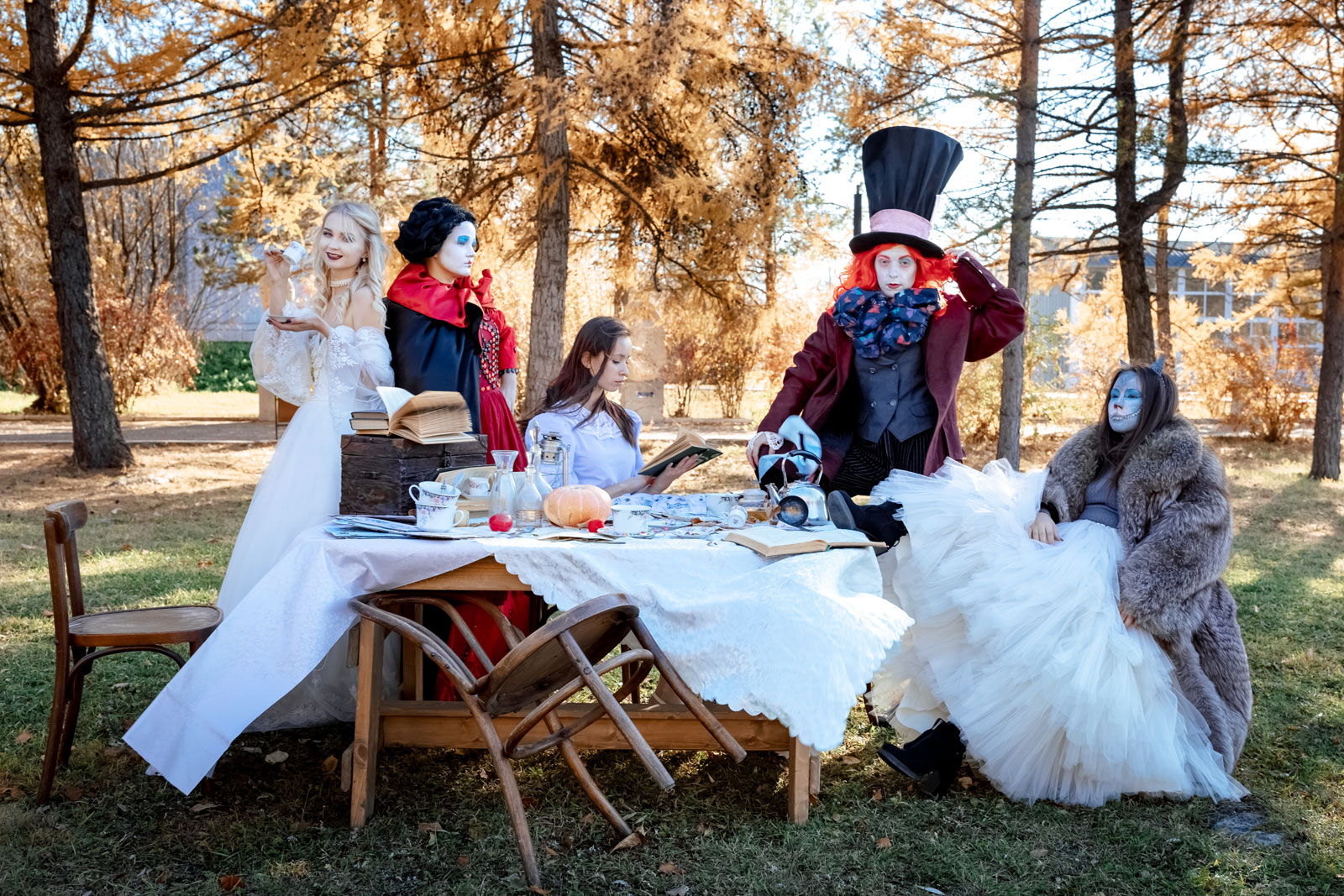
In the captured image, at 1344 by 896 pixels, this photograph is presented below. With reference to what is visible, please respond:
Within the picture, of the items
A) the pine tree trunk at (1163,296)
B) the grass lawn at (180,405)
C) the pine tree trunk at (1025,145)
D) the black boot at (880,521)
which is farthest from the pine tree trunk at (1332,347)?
the grass lawn at (180,405)

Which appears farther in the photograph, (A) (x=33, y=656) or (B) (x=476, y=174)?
(B) (x=476, y=174)

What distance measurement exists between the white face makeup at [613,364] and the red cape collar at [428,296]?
546mm

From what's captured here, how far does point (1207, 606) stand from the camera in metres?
3.19

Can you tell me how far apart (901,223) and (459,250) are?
5.21ft

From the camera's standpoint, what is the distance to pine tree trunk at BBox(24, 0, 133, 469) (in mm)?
8945

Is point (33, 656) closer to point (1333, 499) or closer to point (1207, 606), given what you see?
point (1207, 606)

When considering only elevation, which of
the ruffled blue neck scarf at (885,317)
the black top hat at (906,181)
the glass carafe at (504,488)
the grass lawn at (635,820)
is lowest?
the grass lawn at (635,820)

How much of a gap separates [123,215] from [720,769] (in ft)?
66.3

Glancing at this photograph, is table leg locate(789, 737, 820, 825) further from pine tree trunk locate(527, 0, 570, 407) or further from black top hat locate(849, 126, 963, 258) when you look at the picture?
pine tree trunk locate(527, 0, 570, 407)

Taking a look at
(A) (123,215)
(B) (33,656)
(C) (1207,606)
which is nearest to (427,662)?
(B) (33,656)

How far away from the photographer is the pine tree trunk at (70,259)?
8.95 metres

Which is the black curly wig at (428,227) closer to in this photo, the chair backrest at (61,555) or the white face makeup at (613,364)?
the white face makeup at (613,364)

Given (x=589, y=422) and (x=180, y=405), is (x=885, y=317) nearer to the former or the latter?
(x=589, y=422)

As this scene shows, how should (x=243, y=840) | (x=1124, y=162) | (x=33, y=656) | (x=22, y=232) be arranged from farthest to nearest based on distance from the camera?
(x=22, y=232) < (x=1124, y=162) < (x=33, y=656) < (x=243, y=840)
